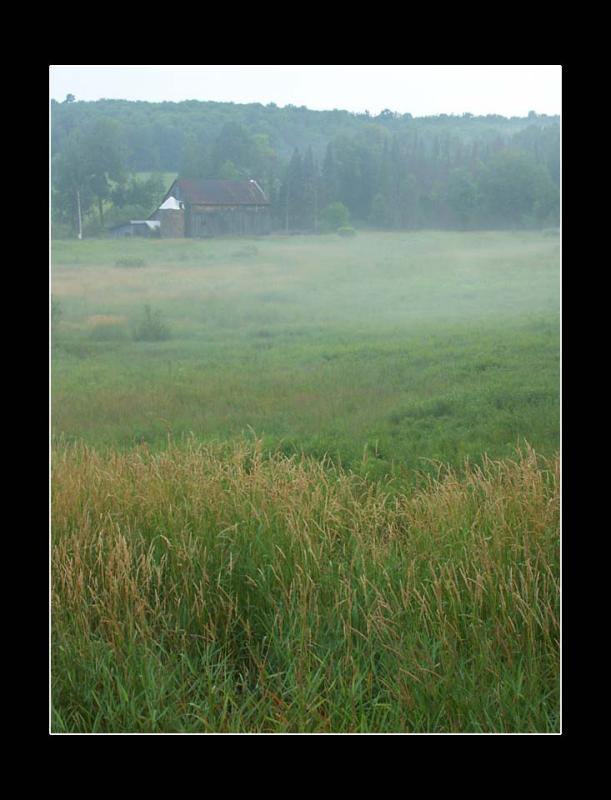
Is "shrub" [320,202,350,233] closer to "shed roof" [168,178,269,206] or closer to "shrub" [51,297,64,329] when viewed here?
"shed roof" [168,178,269,206]

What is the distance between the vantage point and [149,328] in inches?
236

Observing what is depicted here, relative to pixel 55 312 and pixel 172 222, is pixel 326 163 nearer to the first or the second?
pixel 172 222

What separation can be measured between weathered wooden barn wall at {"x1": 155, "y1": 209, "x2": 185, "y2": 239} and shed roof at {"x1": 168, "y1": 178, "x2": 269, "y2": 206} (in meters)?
0.12

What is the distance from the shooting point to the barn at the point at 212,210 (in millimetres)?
6113

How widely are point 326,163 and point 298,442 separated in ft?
→ 4.81

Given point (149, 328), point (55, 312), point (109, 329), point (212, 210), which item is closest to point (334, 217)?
point (212, 210)

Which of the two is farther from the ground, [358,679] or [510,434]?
[510,434]

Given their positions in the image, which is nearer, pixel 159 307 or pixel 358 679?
pixel 358 679

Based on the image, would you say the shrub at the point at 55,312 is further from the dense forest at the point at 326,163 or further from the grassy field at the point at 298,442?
the dense forest at the point at 326,163

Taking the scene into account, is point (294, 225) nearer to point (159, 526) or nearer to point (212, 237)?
point (212, 237)

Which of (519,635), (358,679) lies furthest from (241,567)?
(519,635)

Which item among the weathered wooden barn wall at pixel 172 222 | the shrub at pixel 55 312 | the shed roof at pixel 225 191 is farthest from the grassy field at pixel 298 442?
the shed roof at pixel 225 191
